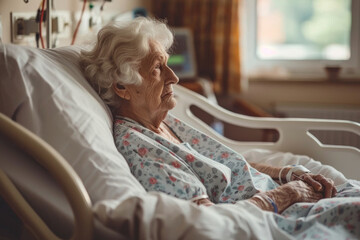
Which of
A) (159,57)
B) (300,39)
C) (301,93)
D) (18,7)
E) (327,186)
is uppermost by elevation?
(18,7)

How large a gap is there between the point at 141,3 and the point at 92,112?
2.26m

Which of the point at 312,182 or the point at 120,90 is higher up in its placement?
the point at 120,90

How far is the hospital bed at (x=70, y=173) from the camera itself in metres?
1.12

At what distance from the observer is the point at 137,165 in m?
1.48

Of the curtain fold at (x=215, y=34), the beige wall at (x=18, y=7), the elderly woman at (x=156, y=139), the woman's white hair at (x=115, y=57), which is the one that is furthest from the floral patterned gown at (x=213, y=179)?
the curtain fold at (x=215, y=34)

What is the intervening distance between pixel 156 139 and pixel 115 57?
295 mm

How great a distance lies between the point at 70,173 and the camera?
114cm

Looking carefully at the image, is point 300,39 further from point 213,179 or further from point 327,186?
point 213,179

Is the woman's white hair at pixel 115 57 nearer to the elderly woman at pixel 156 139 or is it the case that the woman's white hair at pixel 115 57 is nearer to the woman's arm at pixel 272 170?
the elderly woman at pixel 156 139

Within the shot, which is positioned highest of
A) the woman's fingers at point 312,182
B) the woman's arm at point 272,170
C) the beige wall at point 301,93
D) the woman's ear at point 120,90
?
the woman's ear at point 120,90

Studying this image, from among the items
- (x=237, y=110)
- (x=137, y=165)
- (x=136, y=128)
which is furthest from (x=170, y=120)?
(x=237, y=110)

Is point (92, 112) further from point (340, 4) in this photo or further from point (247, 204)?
point (340, 4)

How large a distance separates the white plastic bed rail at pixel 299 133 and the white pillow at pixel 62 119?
2.71ft

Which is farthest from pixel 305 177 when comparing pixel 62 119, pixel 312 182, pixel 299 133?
pixel 62 119
